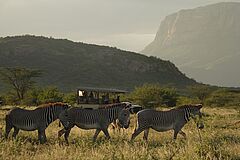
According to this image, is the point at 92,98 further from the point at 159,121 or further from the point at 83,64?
the point at 83,64

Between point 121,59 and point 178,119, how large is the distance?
10577 centimetres

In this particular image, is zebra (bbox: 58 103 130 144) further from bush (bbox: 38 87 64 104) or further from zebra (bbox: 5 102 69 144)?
bush (bbox: 38 87 64 104)

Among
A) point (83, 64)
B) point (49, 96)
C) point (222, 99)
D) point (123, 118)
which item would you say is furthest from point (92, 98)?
point (83, 64)

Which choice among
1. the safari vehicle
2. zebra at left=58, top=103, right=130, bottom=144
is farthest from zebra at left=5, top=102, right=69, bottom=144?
the safari vehicle

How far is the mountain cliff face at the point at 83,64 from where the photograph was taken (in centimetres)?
9675

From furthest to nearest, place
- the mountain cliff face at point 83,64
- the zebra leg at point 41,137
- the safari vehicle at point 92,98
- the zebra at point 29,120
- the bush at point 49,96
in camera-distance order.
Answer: the mountain cliff face at point 83,64 < the bush at point 49,96 < the safari vehicle at point 92,98 < the zebra at point 29,120 < the zebra leg at point 41,137

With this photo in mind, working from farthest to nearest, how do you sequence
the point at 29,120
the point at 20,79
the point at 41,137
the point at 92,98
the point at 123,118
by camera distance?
the point at 20,79, the point at 92,98, the point at 123,118, the point at 29,120, the point at 41,137

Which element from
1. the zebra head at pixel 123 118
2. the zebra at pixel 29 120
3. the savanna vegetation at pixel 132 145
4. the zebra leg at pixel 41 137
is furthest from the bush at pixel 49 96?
the zebra leg at pixel 41 137

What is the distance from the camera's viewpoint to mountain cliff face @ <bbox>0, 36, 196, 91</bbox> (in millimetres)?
96750

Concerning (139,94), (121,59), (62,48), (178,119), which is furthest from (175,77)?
(178,119)

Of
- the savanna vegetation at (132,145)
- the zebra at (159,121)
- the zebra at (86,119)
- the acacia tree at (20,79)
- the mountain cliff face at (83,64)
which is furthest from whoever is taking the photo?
the mountain cliff face at (83,64)

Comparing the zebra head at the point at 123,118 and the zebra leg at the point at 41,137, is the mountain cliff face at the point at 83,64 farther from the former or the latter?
the zebra leg at the point at 41,137

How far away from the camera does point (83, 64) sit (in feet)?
360

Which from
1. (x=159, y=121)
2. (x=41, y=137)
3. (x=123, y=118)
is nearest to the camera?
(x=41, y=137)
